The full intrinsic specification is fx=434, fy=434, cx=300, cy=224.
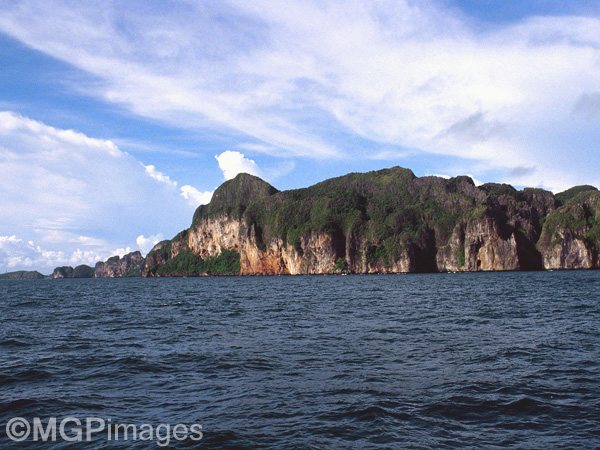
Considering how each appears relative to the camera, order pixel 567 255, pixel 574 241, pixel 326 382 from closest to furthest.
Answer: pixel 326 382 < pixel 574 241 < pixel 567 255

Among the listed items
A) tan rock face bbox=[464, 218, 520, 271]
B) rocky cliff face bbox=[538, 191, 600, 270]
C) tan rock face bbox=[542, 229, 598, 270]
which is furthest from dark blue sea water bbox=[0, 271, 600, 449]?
rocky cliff face bbox=[538, 191, 600, 270]

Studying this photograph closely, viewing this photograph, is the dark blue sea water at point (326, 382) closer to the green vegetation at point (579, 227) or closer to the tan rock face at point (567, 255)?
the tan rock face at point (567, 255)

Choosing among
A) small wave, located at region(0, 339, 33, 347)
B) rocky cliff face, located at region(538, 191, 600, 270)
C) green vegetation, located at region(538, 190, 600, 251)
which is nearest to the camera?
small wave, located at region(0, 339, 33, 347)

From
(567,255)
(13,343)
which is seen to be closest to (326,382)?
(13,343)

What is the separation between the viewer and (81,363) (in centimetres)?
2002

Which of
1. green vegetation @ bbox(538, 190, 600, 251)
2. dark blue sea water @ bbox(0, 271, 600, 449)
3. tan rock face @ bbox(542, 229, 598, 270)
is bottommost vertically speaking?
dark blue sea water @ bbox(0, 271, 600, 449)

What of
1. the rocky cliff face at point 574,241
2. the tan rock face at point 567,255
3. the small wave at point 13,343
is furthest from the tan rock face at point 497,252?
the small wave at point 13,343

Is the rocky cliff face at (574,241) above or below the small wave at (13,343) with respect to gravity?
above

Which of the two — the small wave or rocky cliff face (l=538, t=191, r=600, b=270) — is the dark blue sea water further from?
rocky cliff face (l=538, t=191, r=600, b=270)

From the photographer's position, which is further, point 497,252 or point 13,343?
point 497,252

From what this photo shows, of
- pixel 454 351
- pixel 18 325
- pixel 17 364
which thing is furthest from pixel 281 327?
pixel 18 325

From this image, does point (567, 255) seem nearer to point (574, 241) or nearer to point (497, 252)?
point (574, 241)

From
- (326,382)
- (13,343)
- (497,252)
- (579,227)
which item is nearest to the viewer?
(326,382)

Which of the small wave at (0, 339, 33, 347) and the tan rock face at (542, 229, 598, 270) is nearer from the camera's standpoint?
the small wave at (0, 339, 33, 347)
